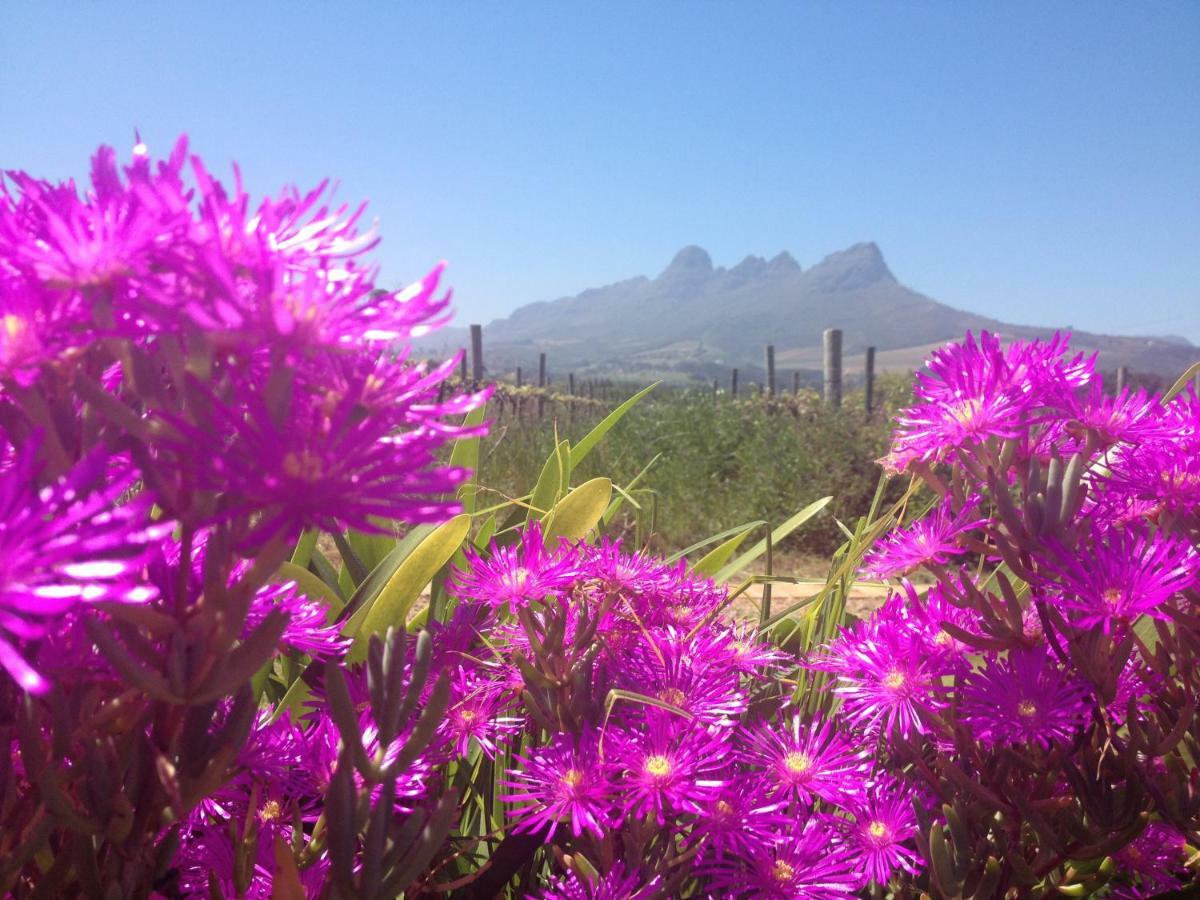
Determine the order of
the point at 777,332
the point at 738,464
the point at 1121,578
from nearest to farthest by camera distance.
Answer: the point at 1121,578, the point at 738,464, the point at 777,332

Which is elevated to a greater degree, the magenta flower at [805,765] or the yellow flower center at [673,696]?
the yellow flower center at [673,696]

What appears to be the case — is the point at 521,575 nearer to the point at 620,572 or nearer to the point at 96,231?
the point at 620,572

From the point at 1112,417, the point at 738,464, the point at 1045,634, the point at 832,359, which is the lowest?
the point at 738,464

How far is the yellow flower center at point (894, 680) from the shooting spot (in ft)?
2.05

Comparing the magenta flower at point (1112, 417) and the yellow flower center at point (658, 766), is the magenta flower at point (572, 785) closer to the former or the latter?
the yellow flower center at point (658, 766)

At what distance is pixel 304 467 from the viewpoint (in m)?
0.30

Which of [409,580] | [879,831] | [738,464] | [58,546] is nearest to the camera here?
[58,546]

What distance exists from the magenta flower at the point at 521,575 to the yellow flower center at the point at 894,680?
24 cm

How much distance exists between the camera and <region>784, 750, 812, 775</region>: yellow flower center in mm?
620

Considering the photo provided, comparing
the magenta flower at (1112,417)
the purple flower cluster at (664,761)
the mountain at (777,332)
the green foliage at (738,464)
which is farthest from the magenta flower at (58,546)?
the mountain at (777,332)

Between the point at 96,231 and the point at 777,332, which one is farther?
the point at 777,332

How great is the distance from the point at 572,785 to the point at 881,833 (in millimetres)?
236

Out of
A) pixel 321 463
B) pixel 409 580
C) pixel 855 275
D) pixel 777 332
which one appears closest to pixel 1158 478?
pixel 321 463

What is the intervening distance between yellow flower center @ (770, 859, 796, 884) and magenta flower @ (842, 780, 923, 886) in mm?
65
